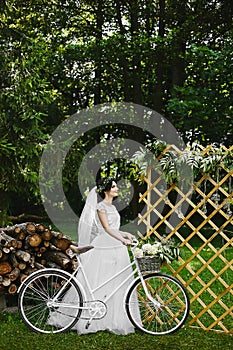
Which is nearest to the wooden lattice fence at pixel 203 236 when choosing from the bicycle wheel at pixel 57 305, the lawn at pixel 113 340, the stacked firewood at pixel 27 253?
the lawn at pixel 113 340

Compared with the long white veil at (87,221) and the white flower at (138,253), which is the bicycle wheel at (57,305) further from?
the white flower at (138,253)

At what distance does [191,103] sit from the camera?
979cm

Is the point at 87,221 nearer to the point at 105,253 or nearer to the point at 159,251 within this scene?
the point at 105,253

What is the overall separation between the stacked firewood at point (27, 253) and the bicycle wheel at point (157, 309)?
2.71 ft

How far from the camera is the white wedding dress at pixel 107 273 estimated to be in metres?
4.18

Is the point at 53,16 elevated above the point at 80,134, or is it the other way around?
the point at 53,16

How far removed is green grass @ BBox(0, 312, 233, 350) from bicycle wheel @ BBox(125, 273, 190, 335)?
4.1 inches

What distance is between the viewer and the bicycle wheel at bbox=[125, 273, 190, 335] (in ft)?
13.4

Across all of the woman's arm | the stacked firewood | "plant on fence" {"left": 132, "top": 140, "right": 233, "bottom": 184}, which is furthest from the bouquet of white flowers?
the stacked firewood

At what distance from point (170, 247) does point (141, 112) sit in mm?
7503

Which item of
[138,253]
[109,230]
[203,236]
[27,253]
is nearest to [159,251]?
[138,253]

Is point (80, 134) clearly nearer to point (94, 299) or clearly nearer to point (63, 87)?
point (63, 87)

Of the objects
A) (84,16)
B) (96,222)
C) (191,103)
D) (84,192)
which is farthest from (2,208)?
(84,16)

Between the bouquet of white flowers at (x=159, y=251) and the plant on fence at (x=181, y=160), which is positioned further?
the plant on fence at (x=181, y=160)
